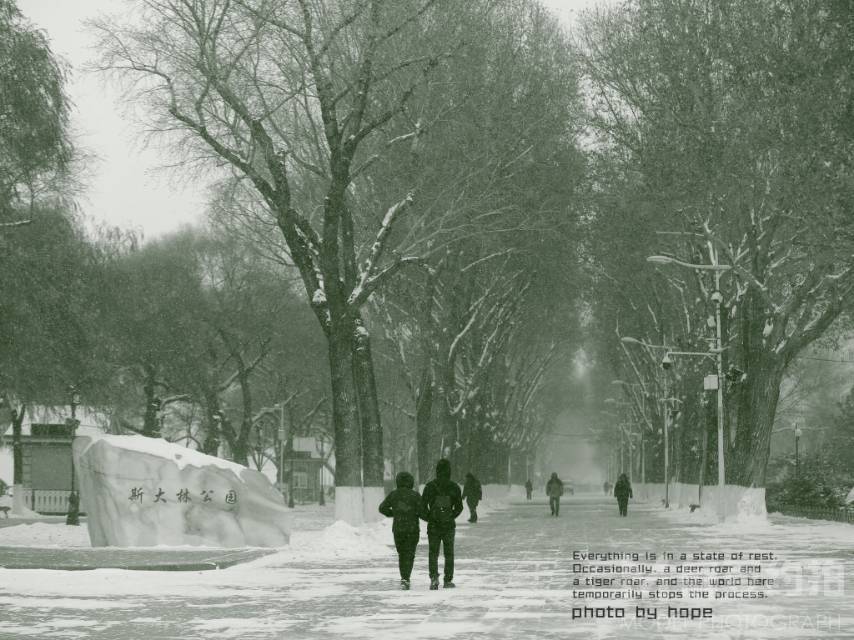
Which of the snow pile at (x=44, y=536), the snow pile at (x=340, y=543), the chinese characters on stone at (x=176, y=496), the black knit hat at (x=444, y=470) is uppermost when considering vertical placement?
the black knit hat at (x=444, y=470)

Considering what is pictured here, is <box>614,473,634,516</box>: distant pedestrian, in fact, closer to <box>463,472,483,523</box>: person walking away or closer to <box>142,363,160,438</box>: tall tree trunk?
<box>463,472,483,523</box>: person walking away

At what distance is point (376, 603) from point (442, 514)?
2.45 m

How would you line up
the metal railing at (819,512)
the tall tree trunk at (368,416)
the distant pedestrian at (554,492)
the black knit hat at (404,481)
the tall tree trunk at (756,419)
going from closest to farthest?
the black knit hat at (404,481)
the tall tree trunk at (368,416)
the metal railing at (819,512)
the tall tree trunk at (756,419)
the distant pedestrian at (554,492)

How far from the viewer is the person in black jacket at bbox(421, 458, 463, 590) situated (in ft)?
61.3

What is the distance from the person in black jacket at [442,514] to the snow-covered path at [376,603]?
0.46m

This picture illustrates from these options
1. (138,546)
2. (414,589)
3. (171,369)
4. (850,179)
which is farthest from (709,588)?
(171,369)

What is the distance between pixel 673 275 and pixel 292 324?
69.9ft

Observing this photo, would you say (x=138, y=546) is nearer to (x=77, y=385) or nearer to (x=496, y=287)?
(x=77, y=385)

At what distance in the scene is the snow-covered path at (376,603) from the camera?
535 inches

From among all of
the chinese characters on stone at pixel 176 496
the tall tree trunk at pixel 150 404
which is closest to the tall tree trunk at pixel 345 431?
the chinese characters on stone at pixel 176 496

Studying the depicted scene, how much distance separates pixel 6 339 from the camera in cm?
2858

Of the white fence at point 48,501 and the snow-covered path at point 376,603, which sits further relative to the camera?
the white fence at point 48,501

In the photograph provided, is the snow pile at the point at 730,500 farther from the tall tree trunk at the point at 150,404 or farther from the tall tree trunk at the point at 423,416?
the tall tree trunk at the point at 150,404

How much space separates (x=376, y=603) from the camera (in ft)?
54.4
